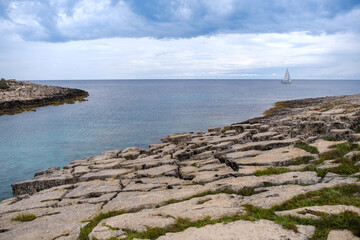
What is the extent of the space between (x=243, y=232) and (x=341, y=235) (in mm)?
1814

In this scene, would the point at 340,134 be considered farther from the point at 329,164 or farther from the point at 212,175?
the point at 212,175

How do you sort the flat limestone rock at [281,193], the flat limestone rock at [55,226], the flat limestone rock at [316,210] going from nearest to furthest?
the flat limestone rock at [316,210] < the flat limestone rock at [281,193] < the flat limestone rock at [55,226]

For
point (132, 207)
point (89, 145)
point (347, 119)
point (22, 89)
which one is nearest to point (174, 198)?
point (132, 207)

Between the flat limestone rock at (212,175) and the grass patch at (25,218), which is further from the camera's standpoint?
the flat limestone rock at (212,175)

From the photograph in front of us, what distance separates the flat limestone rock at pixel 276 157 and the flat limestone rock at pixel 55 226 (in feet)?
21.0

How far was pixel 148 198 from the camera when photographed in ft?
30.1

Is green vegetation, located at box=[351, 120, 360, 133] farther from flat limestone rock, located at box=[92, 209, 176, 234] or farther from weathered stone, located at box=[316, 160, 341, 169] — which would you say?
flat limestone rock, located at box=[92, 209, 176, 234]

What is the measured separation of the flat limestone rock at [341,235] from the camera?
488 centimetres

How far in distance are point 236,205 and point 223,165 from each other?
16.2ft

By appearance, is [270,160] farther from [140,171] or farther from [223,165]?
[140,171]

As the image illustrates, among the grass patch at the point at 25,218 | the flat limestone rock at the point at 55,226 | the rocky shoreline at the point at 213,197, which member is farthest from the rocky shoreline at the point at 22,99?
the flat limestone rock at the point at 55,226

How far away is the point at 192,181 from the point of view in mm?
10797

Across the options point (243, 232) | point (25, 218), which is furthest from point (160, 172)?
point (243, 232)

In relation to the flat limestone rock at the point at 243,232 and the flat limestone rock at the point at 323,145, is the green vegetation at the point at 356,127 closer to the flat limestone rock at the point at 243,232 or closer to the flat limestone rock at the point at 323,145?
the flat limestone rock at the point at 323,145
